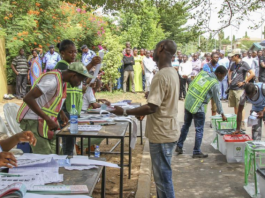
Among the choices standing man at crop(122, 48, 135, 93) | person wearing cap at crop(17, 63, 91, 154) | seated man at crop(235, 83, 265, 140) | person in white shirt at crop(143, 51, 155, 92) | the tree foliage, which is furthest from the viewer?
standing man at crop(122, 48, 135, 93)

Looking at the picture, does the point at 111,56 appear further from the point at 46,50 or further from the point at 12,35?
the point at 12,35

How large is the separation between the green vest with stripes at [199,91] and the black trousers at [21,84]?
9.22m

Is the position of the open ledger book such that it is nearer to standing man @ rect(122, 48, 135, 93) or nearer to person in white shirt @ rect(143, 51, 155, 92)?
person in white shirt @ rect(143, 51, 155, 92)

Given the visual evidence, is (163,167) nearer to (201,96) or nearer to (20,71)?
(201,96)

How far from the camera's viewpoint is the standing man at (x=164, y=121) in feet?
11.2

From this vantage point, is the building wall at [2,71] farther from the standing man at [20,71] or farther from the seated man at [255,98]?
the seated man at [255,98]

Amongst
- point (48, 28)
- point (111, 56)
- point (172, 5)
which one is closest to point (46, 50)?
point (48, 28)

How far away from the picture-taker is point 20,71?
1338cm

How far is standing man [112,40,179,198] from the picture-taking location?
3404 mm

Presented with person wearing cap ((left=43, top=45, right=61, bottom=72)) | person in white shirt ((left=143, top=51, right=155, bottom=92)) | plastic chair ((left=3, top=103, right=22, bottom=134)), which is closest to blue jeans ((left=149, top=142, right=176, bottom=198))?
plastic chair ((left=3, top=103, right=22, bottom=134))

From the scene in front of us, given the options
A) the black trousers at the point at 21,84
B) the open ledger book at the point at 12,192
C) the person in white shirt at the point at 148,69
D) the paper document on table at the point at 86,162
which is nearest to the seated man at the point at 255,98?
the paper document on table at the point at 86,162

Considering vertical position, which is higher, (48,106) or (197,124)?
(48,106)

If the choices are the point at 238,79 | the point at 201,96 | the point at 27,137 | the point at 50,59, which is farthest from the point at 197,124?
the point at 50,59

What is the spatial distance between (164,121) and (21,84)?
11348 mm
